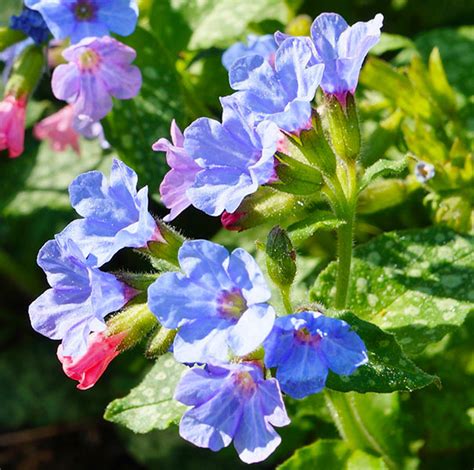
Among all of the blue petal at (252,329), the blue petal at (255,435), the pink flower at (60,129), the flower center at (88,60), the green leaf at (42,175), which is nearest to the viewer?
the blue petal at (252,329)

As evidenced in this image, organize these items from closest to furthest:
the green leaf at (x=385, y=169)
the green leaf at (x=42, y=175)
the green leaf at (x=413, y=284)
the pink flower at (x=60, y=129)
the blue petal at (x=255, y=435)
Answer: the blue petal at (x=255, y=435) < the green leaf at (x=385, y=169) < the green leaf at (x=413, y=284) < the pink flower at (x=60, y=129) < the green leaf at (x=42, y=175)

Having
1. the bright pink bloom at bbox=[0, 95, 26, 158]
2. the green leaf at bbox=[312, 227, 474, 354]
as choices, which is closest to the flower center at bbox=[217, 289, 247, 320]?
the green leaf at bbox=[312, 227, 474, 354]

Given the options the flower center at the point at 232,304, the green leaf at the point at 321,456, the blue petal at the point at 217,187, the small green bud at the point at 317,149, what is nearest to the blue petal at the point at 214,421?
the flower center at the point at 232,304

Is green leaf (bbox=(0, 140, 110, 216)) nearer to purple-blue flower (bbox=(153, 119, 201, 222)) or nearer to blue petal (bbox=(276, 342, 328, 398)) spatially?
purple-blue flower (bbox=(153, 119, 201, 222))

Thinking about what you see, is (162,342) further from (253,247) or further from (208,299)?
(253,247)

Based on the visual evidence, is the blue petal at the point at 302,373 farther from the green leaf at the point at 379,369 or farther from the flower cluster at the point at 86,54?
the flower cluster at the point at 86,54

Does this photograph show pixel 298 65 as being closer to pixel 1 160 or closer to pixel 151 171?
pixel 151 171
